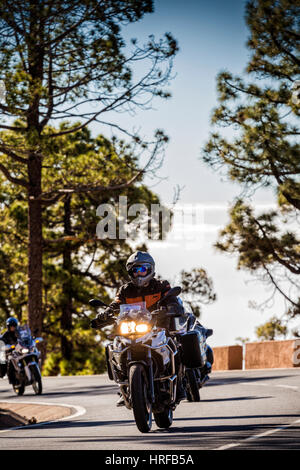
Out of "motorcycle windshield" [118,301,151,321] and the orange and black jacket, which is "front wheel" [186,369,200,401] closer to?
the orange and black jacket

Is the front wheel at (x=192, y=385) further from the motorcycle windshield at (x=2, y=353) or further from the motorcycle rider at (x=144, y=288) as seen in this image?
the motorcycle windshield at (x=2, y=353)

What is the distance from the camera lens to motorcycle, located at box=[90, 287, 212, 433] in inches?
380

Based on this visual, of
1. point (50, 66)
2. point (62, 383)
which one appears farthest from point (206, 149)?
point (62, 383)

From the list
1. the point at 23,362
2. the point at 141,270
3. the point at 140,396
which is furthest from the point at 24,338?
the point at 140,396

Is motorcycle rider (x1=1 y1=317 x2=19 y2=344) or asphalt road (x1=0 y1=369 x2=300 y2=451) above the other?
motorcycle rider (x1=1 y1=317 x2=19 y2=344)

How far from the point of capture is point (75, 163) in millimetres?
30562

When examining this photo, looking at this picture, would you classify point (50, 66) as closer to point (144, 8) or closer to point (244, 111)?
point (144, 8)

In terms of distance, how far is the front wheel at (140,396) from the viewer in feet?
30.9

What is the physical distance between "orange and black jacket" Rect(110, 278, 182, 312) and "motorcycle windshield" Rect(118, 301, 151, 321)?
518 mm

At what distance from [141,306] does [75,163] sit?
2087 cm

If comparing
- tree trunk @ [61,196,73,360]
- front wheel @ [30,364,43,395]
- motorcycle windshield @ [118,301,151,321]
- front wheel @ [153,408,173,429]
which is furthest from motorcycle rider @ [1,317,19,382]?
tree trunk @ [61,196,73,360]

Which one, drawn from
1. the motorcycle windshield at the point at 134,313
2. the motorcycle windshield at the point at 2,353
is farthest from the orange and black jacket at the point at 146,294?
the motorcycle windshield at the point at 2,353

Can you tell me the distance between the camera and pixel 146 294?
10.6 meters
